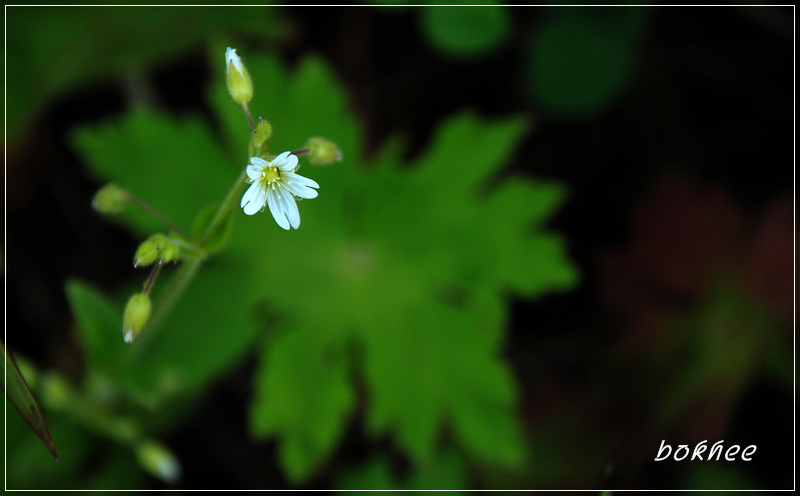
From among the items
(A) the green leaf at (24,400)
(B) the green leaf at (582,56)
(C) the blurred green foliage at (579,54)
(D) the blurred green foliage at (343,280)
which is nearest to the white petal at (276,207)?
(A) the green leaf at (24,400)

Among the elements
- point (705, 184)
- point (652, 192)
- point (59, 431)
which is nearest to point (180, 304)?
point (59, 431)

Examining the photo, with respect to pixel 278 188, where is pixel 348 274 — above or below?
below

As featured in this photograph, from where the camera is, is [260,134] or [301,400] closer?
[260,134]

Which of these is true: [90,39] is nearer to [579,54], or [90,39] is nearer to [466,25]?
[466,25]

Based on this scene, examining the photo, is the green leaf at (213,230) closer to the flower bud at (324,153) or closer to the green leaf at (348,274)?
the flower bud at (324,153)

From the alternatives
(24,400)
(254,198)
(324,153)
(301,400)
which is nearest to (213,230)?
(254,198)

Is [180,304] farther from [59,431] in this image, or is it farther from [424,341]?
[424,341]
